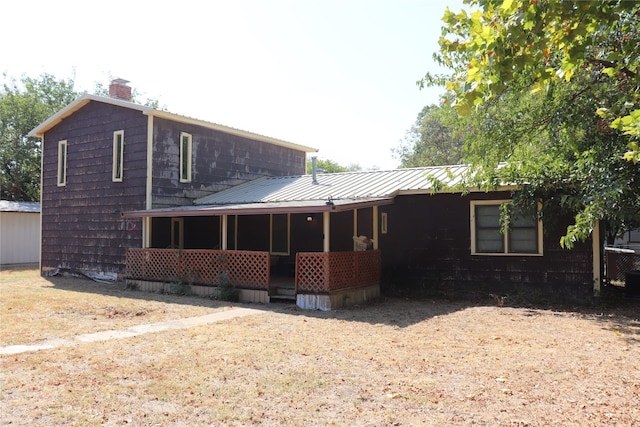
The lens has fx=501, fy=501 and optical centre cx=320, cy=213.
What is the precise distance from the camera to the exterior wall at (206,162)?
15.3m

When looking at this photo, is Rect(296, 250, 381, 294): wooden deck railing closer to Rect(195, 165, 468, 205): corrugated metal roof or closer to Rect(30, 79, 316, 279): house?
Rect(195, 165, 468, 205): corrugated metal roof

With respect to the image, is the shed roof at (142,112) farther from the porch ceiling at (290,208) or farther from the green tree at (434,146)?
the green tree at (434,146)

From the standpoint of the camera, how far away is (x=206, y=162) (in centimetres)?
1662

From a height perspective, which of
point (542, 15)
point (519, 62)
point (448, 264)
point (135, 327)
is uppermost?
point (542, 15)

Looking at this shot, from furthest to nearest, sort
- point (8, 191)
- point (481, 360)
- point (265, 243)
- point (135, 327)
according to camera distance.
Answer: point (8, 191), point (265, 243), point (135, 327), point (481, 360)

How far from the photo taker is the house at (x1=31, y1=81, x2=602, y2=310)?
1144cm

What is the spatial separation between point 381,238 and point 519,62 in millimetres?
9227

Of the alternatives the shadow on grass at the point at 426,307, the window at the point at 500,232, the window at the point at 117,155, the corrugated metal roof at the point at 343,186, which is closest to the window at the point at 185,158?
the corrugated metal roof at the point at 343,186

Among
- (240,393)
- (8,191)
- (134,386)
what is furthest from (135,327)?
(8,191)

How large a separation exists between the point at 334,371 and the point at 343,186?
8506 millimetres

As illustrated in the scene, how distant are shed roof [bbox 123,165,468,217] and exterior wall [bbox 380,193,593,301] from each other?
73 cm

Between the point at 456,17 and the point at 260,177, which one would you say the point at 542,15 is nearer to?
the point at 456,17

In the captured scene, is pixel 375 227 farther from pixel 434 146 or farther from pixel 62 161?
pixel 434 146

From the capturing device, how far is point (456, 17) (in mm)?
4398
